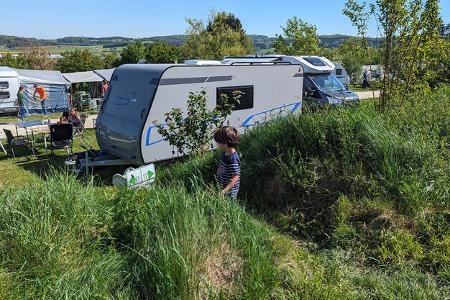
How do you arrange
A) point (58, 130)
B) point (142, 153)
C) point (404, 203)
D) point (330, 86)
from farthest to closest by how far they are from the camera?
point (330, 86) < point (58, 130) < point (142, 153) < point (404, 203)

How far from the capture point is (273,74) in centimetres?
1105

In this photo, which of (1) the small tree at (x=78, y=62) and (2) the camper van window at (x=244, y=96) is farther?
(1) the small tree at (x=78, y=62)

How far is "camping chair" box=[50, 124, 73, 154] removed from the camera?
35.1 feet

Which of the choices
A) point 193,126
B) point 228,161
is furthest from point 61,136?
point 228,161

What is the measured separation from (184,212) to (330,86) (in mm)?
12822

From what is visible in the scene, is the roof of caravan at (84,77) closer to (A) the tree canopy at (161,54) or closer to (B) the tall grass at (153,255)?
(A) the tree canopy at (161,54)

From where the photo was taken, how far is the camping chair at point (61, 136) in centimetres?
1070

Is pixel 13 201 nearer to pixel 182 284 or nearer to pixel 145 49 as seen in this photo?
pixel 182 284

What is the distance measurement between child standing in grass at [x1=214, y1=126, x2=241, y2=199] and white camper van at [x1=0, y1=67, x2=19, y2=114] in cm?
1796

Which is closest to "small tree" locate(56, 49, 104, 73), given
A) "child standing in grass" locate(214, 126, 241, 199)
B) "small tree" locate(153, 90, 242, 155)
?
"small tree" locate(153, 90, 242, 155)

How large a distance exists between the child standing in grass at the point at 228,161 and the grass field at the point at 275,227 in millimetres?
440

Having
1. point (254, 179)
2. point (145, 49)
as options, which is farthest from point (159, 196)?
point (145, 49)

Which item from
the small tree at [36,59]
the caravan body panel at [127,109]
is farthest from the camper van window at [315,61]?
the small tree at [36,59]

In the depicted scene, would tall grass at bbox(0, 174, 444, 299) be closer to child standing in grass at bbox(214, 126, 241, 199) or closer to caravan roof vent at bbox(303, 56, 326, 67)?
child standing in grass at bbox(214, 126, 241, 199)
